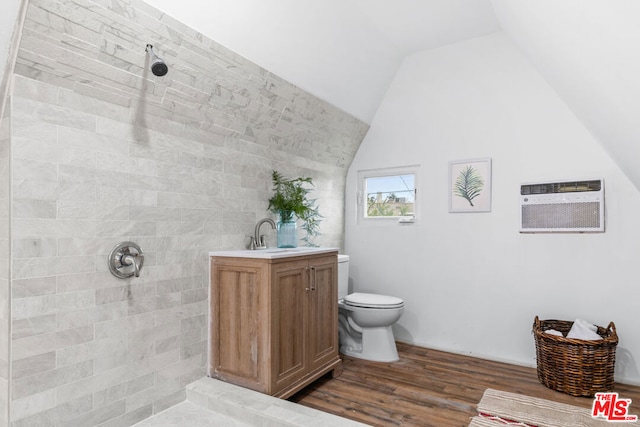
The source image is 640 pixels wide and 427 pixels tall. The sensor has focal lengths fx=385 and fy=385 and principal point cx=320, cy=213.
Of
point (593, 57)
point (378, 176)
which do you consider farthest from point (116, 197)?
point (378, 176)

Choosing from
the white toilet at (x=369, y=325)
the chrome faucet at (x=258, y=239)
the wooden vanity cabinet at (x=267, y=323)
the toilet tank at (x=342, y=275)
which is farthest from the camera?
the toilet tank at (x=342, y=275)

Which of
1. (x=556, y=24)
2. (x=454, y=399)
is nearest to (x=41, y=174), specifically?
(x=556, y=24)

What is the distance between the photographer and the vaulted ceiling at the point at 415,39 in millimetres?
1454

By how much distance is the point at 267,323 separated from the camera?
2176 millimetres

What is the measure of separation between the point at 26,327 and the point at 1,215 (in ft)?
1.57

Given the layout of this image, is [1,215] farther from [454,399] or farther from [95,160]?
[454,399]

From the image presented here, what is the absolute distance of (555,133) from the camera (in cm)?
292

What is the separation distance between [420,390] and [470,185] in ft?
5.51

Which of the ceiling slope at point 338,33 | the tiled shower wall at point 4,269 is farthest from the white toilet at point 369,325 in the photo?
the tiled shower wall at point 4,269

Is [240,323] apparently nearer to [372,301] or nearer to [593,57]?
[372,301]

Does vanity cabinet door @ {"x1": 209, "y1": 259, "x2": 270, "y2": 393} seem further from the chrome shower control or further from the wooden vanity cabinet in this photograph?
the chrome shower control

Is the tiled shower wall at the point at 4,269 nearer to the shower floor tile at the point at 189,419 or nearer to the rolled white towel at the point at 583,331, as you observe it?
the shower floor tile at the point at 189,419

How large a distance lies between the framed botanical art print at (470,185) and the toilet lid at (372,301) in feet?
3.11

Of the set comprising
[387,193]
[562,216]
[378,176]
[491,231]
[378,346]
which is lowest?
[378,346]
